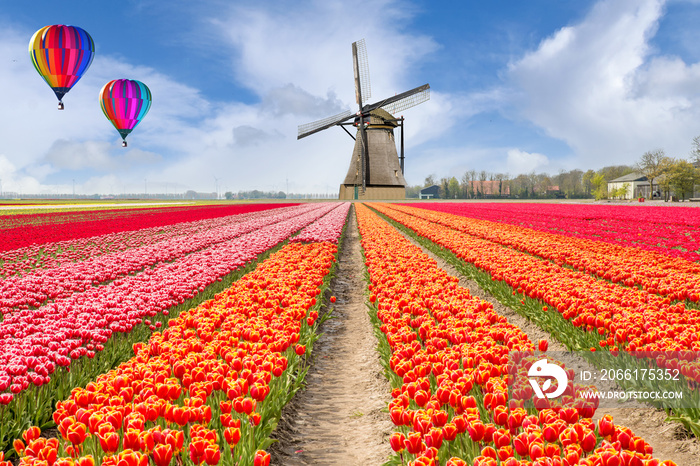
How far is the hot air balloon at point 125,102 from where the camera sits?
3312 cm

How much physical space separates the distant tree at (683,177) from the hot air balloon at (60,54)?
274 ft

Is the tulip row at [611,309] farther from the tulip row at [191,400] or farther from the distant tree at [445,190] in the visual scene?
the distant tree at [445,190]

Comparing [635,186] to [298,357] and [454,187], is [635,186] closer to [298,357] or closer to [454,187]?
[454,187]

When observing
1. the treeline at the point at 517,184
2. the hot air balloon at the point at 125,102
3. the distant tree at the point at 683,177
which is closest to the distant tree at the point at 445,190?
the treeline at the point at 517,184

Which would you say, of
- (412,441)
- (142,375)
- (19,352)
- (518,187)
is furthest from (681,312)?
(518,187)

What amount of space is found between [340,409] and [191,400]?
6.57ft

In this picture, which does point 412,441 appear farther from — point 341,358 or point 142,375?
point 341,358

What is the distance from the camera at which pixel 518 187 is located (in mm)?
169625

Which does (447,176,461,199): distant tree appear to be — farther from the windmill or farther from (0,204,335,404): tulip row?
(0,204,335,404): tulip row

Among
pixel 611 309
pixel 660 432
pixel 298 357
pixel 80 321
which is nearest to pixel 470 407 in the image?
pixel 660 432

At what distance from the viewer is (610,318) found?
5.50 metres

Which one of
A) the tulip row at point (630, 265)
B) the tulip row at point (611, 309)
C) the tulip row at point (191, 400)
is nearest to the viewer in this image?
the tulip row at point (191, 400)

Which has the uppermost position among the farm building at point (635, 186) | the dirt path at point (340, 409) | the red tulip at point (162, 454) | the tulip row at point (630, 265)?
the farm building at point (635, 186)

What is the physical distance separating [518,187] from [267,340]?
17863 cm
